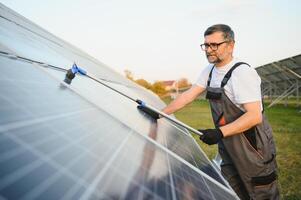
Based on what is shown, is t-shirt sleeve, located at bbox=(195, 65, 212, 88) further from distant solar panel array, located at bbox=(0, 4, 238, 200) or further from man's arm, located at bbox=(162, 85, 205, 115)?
distant solar panel array, located at bbox=(0, 4, 238, 200)

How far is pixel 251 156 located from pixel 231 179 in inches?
21.1

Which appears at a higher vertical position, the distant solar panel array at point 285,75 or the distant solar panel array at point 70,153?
the distant solar panel array at point 285,75

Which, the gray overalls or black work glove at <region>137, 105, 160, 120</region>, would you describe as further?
black work glove at <region>137, 105, 160, 120</region>

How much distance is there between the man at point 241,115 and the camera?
245 centimetres

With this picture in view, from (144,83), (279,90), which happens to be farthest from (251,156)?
(144,83)

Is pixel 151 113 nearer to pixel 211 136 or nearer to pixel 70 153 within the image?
pixel 211 136

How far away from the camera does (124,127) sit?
191 centimetres

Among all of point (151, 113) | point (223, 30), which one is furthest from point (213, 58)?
point (151, 113)

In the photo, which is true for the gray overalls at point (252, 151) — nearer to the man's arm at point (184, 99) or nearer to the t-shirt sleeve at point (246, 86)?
the t-shirt sleeve at point (246, 86)

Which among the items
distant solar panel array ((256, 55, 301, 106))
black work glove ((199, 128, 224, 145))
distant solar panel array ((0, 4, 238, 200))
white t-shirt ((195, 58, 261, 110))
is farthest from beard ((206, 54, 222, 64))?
distant solar panel array ((256, 55, 301, 106))

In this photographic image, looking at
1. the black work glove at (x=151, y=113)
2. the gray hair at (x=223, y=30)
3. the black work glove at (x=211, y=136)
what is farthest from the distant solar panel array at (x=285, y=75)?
the black work glove at (x=211, y=136)

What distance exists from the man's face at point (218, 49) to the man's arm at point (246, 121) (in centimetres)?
52

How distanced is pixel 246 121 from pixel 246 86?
0.90 ft

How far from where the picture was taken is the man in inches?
96.3
